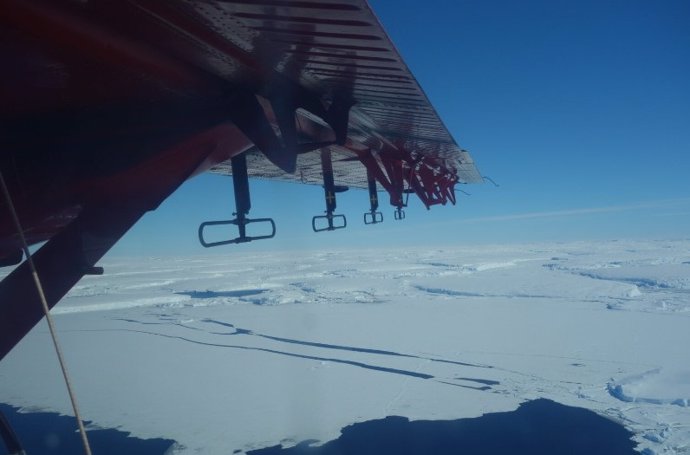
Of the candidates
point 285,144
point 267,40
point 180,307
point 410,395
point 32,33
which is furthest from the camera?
point 180,307

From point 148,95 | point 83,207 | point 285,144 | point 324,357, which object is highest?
point 148,95

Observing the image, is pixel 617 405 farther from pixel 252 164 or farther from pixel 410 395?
pixel 252 164

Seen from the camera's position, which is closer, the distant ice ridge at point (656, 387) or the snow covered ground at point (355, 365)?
the snow covered ground at point (355, 365)

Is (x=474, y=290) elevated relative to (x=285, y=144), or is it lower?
lower

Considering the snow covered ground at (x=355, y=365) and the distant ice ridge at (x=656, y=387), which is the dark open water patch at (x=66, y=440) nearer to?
the snow covered ground at (x=355, y=365)

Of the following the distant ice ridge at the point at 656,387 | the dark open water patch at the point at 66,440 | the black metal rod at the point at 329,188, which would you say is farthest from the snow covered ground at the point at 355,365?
the black metal rod at the point at 329,188

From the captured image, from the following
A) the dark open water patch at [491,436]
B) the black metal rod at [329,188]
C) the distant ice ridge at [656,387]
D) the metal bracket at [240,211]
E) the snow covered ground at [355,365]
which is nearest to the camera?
the metal bracket at [240,211]

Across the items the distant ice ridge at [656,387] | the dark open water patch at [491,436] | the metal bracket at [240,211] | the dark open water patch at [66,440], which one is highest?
the metal bracket at [240,211]

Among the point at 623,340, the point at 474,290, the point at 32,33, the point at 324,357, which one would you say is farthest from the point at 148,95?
the point at 474,290
